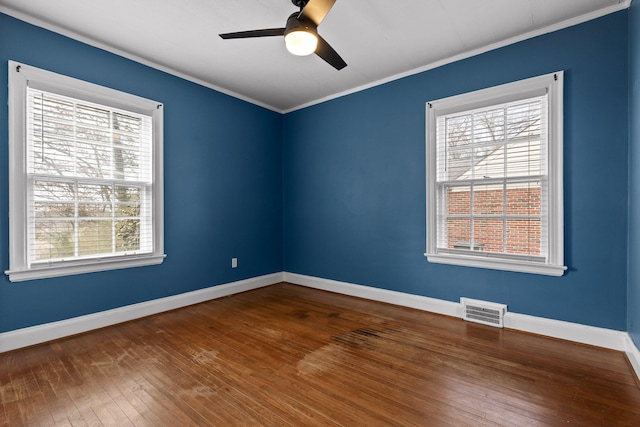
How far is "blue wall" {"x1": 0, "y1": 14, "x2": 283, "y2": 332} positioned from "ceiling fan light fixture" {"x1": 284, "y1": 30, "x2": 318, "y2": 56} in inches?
84.9

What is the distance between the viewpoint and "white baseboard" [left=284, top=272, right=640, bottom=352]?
2.56m

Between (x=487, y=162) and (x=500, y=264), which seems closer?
(x=500, y=264)

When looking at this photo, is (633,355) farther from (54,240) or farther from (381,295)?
(54,240)

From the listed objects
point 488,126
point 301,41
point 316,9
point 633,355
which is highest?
point 316,9

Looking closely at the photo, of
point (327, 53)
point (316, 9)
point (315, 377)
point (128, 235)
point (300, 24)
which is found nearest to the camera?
point (316, 9)

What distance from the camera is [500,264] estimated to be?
3059mm

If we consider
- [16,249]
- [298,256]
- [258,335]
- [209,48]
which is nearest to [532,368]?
[258,335]

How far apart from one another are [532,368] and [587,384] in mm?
308

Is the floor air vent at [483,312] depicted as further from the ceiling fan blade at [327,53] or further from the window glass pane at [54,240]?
the window glass pane at [54,240]

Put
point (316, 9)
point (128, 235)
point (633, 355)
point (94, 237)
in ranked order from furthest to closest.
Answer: point (128, 235) < point (94, 237) < point (633, 355) < point (316, 9)

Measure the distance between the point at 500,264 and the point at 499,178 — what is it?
2.84 feet

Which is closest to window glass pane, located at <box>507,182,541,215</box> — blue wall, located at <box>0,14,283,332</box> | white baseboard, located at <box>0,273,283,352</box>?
blue wall, located at <box>0,14,283,332</box>

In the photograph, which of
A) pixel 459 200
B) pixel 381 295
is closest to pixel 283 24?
pixel 459 200

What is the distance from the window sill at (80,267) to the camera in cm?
262
